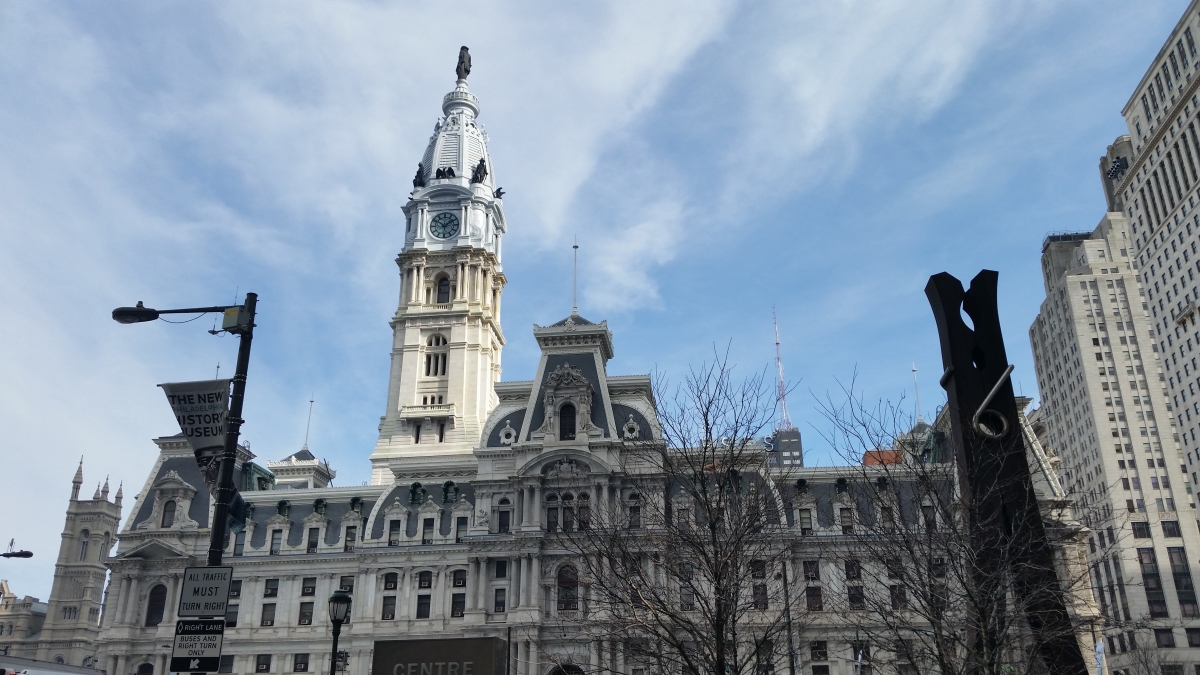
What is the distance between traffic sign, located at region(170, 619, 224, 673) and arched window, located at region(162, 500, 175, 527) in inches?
2440

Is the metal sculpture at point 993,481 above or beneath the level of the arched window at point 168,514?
beneath

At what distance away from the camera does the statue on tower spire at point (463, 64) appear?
12775 cm

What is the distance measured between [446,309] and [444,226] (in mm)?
Answer: 11195

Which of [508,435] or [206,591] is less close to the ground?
[508,435]

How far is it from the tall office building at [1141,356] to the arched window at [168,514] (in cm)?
6886

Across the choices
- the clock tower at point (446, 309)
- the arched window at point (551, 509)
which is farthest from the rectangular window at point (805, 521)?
the clock tower at point (446, 309)

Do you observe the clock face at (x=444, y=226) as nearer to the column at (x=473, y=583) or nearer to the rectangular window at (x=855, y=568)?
the column at (x=473, y=583)

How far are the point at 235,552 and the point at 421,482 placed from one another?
582 inches

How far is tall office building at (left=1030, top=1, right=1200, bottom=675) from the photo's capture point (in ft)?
319

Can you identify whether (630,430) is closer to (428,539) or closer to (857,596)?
(428,539)

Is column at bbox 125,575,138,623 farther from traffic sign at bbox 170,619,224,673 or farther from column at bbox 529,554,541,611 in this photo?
traffic sign at bbox 170,619,224,673

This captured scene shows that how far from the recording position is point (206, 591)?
17.8 metres

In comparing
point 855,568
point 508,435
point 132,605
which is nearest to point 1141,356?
point 508,435

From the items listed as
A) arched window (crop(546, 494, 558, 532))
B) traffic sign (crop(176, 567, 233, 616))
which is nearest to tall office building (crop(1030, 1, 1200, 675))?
arched window (crop(546, 494, 558, 532))
